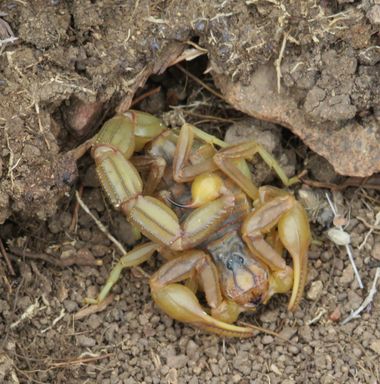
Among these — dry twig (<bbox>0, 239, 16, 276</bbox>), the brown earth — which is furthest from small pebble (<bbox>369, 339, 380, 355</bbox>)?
dry twig (<bbox>0, 239, 16, 276</bbox>)

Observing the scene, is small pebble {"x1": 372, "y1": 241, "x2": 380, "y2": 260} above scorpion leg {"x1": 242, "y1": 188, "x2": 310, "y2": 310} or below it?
below

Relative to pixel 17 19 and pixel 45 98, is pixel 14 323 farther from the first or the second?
pixel 17 19

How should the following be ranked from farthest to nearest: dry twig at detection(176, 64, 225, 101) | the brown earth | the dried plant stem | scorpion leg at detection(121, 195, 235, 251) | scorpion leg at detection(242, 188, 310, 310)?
dry twig at detection(176, 64, 225, 101) < the dried plant stem < scorpion leg at detection(242, 188, 310, 310) < scorpion leg at detection(121, 195, 235, 251) < the brown earth

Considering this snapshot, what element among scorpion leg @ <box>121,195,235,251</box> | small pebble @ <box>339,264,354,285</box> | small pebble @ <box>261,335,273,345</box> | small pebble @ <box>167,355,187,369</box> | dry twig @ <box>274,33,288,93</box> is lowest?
small pebble @ <box>261,335,273,345</box>

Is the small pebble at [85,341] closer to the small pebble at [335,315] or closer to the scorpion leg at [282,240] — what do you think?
the scorpion leg at [282,240]

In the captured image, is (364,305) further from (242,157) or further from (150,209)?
(150,209)

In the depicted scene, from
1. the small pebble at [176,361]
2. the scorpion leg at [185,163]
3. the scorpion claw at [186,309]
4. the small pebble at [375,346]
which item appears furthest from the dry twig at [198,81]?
the small pebble at [375,346]

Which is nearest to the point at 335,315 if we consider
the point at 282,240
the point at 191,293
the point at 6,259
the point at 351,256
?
the point at 351,256

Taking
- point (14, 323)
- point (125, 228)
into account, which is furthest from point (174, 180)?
point (14, 323)

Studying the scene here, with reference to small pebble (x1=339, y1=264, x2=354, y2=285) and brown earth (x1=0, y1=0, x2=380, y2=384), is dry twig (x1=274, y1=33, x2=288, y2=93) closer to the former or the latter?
brown earth (x1=0, y1=0, x2=380, y2=384)
